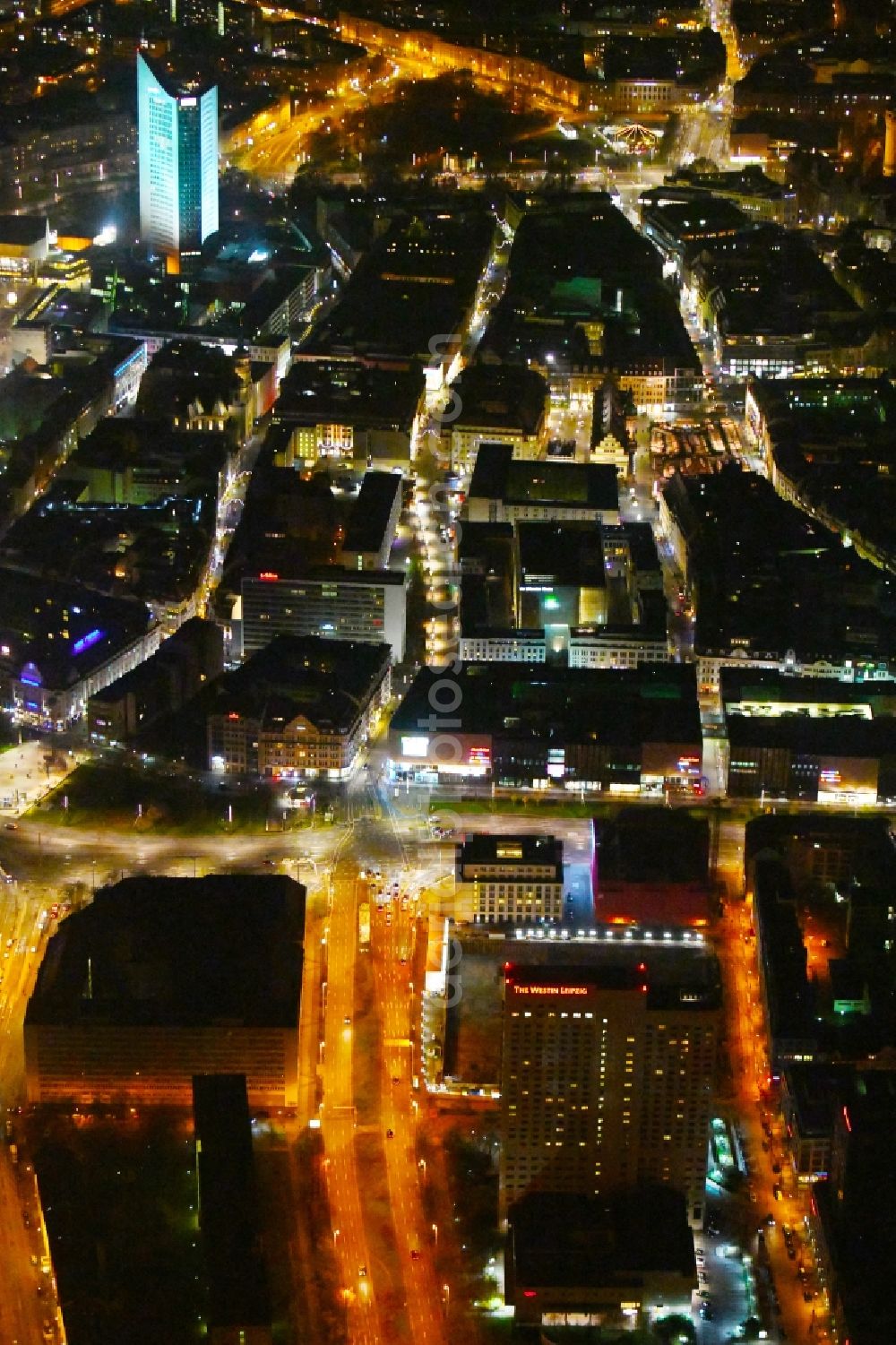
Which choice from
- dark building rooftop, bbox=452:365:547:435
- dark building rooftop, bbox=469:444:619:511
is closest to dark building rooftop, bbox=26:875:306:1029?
dark building rooftop, bbox=469:444:619:511

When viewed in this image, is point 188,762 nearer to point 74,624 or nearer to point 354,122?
point 74,624

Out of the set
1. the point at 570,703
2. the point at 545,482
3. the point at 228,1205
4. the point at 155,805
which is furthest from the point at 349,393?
the point at 228,1205

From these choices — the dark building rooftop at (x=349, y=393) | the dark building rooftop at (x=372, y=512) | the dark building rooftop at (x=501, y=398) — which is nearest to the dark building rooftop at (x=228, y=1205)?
the dark building rooftop at (x=372, y=512)

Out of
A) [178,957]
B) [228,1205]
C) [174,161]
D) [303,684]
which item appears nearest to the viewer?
[228,1205]

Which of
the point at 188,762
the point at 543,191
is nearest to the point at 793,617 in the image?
the point at 188,762

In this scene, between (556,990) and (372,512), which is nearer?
(556,990)

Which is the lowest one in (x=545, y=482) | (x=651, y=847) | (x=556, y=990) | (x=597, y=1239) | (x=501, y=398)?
(x=501, y=398)

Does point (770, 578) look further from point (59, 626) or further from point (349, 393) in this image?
point (59, 626)

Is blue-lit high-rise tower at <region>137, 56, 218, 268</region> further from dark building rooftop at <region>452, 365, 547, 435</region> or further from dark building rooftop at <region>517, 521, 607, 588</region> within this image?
dark building rooftop at <region>517, 521, 607, 588</region>

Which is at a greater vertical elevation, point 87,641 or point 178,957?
point 178,957
